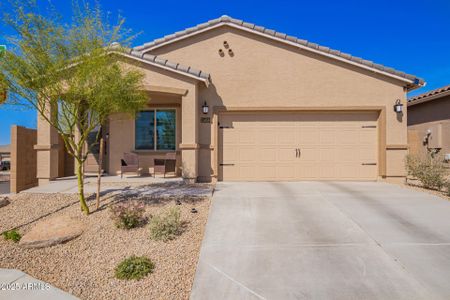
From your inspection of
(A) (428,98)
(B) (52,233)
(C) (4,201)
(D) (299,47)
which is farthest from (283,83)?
(C) (4,201)

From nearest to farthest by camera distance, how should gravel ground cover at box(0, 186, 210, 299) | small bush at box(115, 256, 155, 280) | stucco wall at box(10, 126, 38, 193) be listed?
gravel ground cover at box(0, 186, 210, 299)
small bush at box(115, 256, 155, 280)
stucco wall at box(10, 126, 38, 193)

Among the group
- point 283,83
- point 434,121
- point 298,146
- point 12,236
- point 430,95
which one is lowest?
point 12,236

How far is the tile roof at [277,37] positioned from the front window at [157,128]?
8.50 feet

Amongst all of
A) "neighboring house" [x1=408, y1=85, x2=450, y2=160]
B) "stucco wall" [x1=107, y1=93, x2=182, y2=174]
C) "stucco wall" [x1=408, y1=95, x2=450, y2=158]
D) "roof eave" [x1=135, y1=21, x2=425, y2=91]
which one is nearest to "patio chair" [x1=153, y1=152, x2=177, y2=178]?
"stucco wall" [x1=107, y1=93, x2=182, y2=174]

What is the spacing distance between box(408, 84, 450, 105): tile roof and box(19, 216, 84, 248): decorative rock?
15374 millimetres

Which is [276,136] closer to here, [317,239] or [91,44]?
[317,239]

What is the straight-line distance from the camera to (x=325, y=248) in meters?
4.10

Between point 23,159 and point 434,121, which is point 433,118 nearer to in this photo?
point 434,121

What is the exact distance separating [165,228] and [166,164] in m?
4.88

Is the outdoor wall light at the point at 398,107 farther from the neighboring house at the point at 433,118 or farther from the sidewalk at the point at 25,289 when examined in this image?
the sidewalk at the point at 25,289

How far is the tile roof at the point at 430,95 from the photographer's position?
11.6 m

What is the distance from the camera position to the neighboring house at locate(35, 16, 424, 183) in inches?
362

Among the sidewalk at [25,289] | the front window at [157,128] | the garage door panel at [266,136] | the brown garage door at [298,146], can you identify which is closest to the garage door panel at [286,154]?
the brown garage door at [298,146]

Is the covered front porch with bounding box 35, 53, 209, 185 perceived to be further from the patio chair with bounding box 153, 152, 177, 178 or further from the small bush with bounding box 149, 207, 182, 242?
the small bush with bounding box 149, 207, 182, 242
